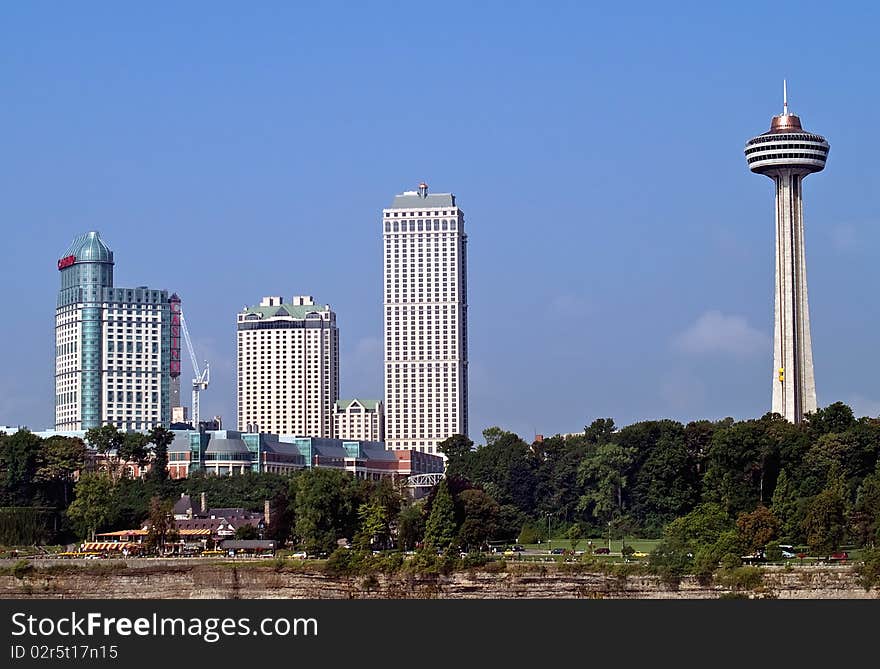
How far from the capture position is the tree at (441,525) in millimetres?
148375

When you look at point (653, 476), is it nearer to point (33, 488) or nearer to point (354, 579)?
point (354, 579)

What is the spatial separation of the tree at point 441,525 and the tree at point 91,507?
32184 mm

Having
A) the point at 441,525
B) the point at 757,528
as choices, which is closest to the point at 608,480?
the point at 441,525

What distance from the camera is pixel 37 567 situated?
147 metres

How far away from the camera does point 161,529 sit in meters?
160

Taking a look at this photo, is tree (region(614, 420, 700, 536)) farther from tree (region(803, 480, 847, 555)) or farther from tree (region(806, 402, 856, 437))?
tree (region(803, 480, 847, 555))

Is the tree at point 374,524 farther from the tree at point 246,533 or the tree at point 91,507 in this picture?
the tree at point 91,507

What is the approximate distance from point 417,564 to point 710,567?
21.4 m

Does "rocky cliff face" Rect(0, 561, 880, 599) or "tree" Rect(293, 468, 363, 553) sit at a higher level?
"tree" Rect(293, 468, 363, 553)

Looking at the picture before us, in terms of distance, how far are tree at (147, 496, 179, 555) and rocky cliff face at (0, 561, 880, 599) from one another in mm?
10152

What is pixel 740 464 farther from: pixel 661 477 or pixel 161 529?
pixel 161 529

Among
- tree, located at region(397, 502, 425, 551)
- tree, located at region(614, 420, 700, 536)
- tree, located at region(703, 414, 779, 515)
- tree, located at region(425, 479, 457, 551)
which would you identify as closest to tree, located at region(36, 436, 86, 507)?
tree, located at region(397, 502, 425, 551)

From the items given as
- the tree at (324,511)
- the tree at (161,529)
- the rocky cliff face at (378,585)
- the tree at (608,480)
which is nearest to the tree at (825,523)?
the rocky cliff face at (378,585)

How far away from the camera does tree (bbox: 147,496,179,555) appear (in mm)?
158625
